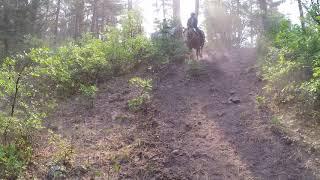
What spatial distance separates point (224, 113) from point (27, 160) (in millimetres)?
5724

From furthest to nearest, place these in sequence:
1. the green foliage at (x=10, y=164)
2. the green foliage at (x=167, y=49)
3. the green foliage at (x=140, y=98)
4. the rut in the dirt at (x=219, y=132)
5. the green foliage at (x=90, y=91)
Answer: the green foliage at (x=167, y=49) → the green foliage at (x=90, y=91) → the green foliage at (x=140, y=98) → the rut in the dirt at (x=219, y=132) → the green foliage at (x=10, y=164)

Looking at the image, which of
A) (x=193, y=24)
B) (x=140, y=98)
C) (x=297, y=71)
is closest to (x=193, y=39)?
(x=193, y=24)

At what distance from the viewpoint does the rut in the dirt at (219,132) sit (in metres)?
8.00

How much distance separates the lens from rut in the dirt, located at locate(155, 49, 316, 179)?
800 cm

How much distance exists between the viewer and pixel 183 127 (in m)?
10.4

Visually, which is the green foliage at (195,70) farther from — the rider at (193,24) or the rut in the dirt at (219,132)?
the rider at (193,24)

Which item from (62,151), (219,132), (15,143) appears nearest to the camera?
(15,143)

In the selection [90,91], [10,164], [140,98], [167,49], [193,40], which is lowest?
[10,164]

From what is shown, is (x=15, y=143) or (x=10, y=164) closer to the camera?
(x=10, y=164)

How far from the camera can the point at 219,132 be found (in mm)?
9953

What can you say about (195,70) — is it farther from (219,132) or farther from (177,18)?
(177,18)

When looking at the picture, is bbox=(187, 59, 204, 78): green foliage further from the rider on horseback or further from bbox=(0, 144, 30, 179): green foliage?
bbox=(0, 144, 30, 179): green foliage

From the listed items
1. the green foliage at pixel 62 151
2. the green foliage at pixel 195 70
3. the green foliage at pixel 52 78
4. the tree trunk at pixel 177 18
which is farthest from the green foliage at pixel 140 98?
the tree trunk at pixel 177 18

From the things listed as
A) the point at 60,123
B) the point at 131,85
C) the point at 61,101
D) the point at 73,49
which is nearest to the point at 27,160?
the point at 60,123
